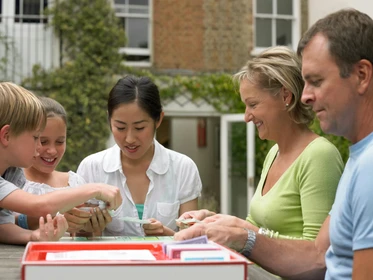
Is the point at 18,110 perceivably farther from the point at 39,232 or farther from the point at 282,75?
the point at 282,75

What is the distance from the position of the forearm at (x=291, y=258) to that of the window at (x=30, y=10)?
29.8 feet

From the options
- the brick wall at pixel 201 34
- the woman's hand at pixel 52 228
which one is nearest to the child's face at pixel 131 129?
the woman's hand at pixel 52 228

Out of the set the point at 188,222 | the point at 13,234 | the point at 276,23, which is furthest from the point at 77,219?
the point at 276,23

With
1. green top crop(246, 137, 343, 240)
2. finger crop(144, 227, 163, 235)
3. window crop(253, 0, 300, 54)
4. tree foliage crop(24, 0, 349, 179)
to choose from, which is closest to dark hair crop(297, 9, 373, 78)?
green top crop(246, 137, 343, 240)

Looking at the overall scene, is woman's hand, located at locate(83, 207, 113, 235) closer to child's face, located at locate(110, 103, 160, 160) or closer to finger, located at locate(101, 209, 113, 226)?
finger, located at locate(101, 209, 113, 226)

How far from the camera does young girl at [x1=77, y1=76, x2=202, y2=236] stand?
2.93m

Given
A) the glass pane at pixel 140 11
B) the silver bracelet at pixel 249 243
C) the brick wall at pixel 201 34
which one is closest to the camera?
the silver bracelet at pixel 249 243

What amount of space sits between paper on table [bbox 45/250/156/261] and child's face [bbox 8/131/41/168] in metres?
0.92

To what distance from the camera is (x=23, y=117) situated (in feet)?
7.13

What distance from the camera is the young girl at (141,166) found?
2932mm

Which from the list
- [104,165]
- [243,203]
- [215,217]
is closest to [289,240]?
[215,217]

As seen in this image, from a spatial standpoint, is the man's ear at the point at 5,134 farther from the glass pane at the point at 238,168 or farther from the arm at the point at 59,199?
the glass pane at the point at 238,168

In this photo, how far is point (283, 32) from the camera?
11594 mm

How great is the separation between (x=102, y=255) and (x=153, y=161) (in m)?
1.78
